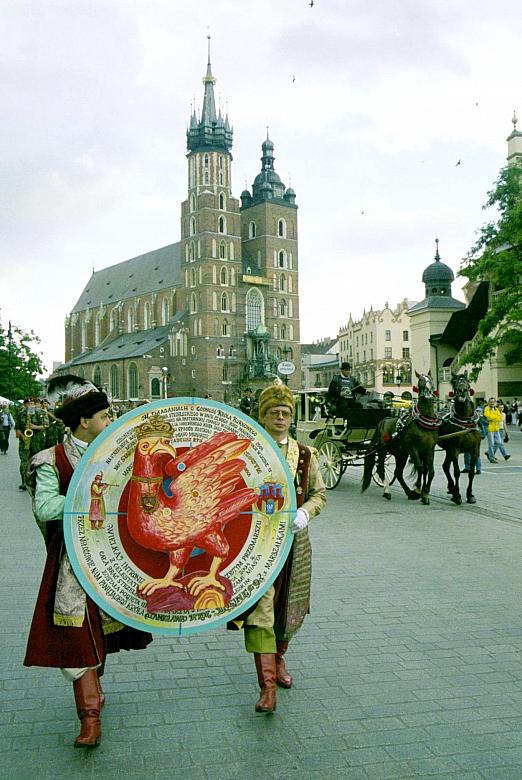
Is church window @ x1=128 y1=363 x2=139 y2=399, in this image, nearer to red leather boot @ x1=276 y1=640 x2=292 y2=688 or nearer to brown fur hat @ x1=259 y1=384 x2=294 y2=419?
red leather boot @ x1=276 y1=640 x2=292 y2=688

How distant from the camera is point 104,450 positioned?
3.53 meters

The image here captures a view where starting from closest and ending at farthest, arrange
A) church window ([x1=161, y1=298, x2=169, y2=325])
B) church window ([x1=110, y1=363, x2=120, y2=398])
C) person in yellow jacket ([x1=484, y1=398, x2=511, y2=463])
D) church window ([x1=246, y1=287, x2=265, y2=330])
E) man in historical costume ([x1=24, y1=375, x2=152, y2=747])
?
man in historical costume ([x1=24, y1=375, x2=152, y2=747]) < person in yellow jacket ([x1=484, y1=398, x2=511, y2=463]) < church window ([x1=246, y1=287, x2=265, y2=330]) < church window ([x1=110, y1=363, x2=120, y2=398]) < church window ([x1=161, y1=298, x2=169, y2=325])

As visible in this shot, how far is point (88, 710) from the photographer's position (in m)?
3.61

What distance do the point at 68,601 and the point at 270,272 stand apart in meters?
92.5

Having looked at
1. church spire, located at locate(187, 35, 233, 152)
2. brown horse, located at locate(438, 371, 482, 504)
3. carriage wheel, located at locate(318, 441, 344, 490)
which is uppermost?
church spire, located at locate(187, 35, 233, 152)

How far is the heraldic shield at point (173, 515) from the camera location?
11.6 ft

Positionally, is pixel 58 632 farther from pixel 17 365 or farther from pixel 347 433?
pixel 17 365

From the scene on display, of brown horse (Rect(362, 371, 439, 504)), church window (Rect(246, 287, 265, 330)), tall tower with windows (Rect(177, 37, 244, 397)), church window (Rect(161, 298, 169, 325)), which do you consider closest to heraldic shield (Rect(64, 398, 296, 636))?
brown horse (Rect(362, 371, 439, 504))

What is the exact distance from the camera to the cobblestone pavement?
3428 mm

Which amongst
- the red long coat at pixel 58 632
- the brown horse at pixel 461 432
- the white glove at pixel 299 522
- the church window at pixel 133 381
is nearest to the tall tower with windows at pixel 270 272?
the church window at pixel 133 381

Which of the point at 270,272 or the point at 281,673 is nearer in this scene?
the point at 281,673

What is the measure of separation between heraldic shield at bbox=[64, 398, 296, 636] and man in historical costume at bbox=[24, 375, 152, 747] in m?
0.11

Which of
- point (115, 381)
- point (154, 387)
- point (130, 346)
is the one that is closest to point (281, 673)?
point (154, 387)

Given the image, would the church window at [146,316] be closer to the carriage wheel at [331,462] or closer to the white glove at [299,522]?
the carriage wheel at [331,462]
